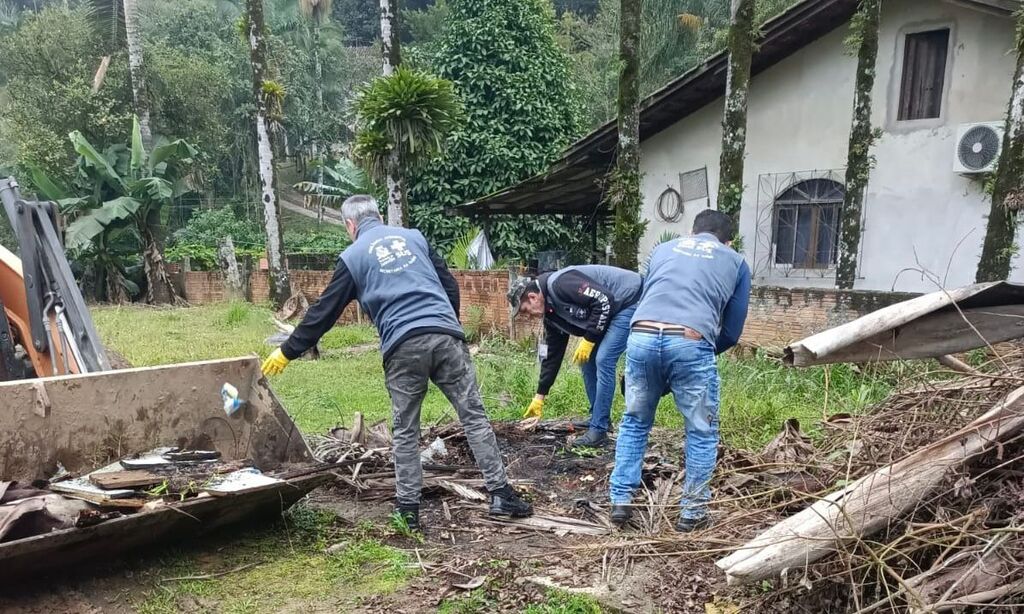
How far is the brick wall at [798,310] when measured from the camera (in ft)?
24.0

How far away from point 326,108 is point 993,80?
27621 millimetres

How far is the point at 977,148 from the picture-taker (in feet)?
29.0

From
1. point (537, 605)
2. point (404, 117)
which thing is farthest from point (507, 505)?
point (404, 117)

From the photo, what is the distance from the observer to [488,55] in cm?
1600

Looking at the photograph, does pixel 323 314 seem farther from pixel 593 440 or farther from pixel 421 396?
pixel 593 440

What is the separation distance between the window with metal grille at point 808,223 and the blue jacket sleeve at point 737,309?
7555mm

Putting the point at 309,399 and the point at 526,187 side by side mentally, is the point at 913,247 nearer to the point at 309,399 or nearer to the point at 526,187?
the point at 526,187

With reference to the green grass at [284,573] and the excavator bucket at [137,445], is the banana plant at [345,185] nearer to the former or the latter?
the excavator bucket at [137,445]

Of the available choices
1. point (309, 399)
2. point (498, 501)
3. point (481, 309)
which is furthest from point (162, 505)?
point (481, 309)

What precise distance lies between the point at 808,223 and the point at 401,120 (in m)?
6.52

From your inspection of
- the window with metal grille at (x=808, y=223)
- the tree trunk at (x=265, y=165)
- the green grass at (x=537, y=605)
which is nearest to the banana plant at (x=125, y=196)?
the tree trunk at (x=265, y=165)

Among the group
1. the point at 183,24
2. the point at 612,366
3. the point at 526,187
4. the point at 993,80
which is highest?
the point at 183,24

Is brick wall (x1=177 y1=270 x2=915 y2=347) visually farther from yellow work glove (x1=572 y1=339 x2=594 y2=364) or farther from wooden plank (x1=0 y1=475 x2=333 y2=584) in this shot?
wooden plank (x1=0 y1=475 x2=333 y2=584)

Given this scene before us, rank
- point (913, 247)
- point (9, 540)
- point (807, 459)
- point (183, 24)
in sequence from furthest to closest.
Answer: point (183, 24)
point (913, 247)
point (807, 459)
point (9, 540)
